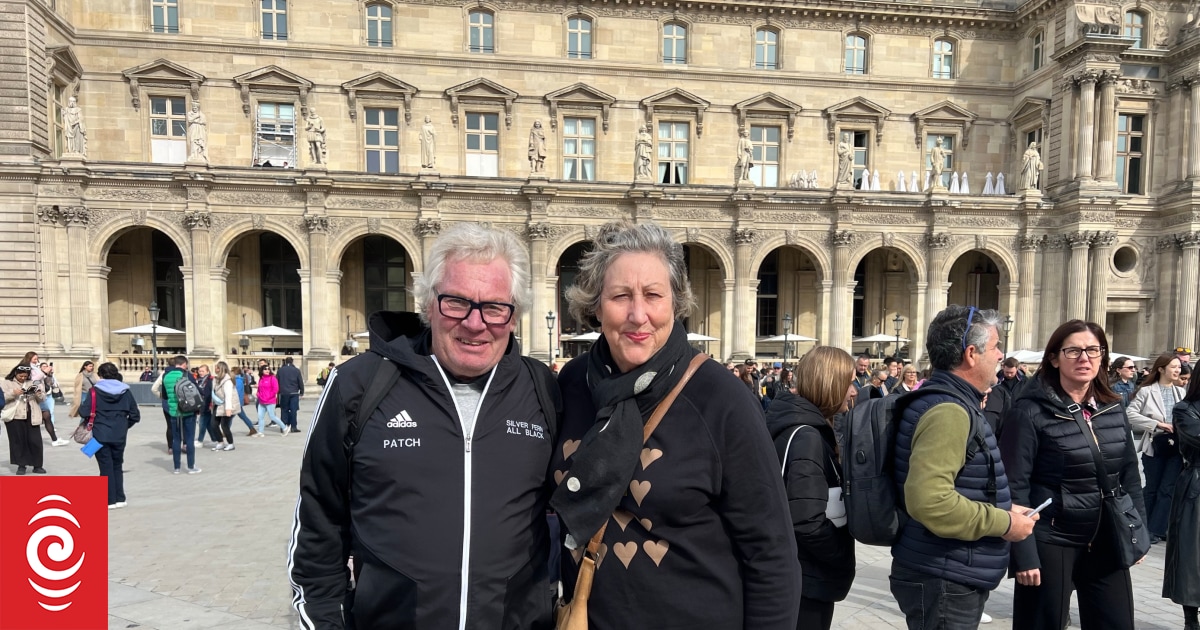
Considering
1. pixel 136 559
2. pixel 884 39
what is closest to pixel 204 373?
pixel 136 559

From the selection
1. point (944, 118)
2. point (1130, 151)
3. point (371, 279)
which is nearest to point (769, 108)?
point (944, 118)

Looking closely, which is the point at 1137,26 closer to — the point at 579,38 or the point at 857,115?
the point at 857,115

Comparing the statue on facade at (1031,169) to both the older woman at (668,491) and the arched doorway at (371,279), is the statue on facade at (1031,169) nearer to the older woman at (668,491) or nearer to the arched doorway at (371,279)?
the arched doorway at (371,279)

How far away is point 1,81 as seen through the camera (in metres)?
21.6

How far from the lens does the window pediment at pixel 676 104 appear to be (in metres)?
27.7

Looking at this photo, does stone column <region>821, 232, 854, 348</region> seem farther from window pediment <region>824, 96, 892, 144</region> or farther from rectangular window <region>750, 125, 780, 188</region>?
window pediment <region>824, 96, 892, 144</region>

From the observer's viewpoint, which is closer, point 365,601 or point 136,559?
point 365,601

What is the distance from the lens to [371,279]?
2778cm

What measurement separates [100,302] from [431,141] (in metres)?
13.2

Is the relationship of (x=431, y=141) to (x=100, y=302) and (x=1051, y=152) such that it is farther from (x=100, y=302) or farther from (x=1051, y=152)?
(x=1051, y=152)

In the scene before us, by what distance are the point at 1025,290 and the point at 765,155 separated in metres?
12.5

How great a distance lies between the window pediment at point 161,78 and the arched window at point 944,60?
1277 inches

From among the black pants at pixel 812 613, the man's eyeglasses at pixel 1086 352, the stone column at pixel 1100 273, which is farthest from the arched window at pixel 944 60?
the black pants at pixel 812 613

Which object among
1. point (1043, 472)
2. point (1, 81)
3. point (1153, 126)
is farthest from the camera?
point (1153, 126)
